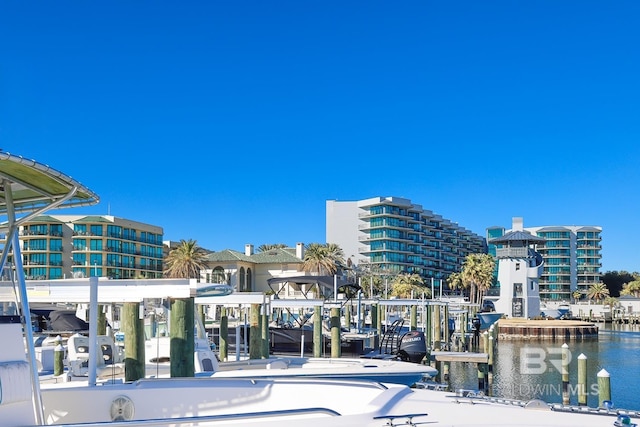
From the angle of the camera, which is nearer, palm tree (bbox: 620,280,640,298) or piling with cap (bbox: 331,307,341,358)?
piling with cap (bbox: 331,307,341,358)

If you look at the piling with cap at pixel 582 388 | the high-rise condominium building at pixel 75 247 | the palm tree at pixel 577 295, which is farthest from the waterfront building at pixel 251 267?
the piling with cap at pixel 582 388

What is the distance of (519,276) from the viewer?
232 ft

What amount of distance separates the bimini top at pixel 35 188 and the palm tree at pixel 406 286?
72449 millimetres

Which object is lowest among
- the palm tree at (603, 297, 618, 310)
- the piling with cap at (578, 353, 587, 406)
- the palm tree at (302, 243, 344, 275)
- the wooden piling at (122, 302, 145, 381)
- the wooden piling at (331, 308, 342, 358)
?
the palm tree at (603, 297, 618, 310)

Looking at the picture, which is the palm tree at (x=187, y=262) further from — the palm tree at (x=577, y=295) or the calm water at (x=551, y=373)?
the palm tree at (x=577, y=295)

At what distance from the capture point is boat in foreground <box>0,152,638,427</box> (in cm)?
611

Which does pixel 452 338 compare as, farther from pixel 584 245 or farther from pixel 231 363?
pixel 584 245

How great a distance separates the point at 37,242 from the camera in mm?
79500

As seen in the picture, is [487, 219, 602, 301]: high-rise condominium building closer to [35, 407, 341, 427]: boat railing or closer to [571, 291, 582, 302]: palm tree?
[571, 291, 582, 302]: palm tree

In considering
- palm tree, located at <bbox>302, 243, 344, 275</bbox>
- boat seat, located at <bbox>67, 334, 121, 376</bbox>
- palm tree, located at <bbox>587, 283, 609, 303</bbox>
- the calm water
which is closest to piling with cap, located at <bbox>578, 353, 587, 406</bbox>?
the calm water

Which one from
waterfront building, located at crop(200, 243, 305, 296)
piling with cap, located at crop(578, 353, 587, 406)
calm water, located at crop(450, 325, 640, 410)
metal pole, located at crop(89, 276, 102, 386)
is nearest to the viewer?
metal pole, located at crop(89, 276, 102, 386)

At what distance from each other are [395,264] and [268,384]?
91.2 meters

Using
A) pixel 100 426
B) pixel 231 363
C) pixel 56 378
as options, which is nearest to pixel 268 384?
pixel 100 426

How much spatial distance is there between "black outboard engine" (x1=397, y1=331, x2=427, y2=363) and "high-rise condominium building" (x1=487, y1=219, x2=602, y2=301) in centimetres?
10384
